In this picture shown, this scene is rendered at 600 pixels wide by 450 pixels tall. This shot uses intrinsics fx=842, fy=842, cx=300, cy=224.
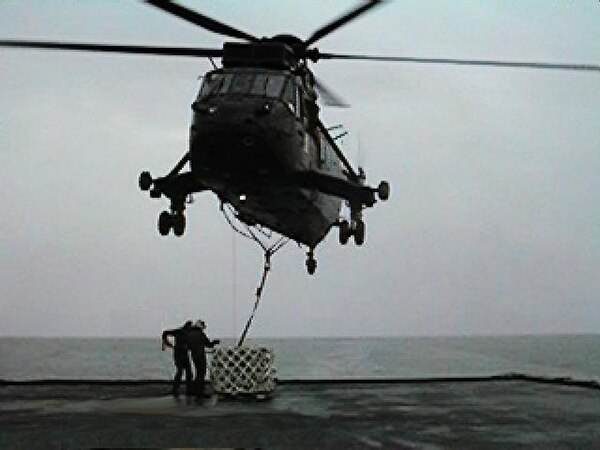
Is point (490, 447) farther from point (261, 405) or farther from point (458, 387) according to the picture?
point (458, 387)

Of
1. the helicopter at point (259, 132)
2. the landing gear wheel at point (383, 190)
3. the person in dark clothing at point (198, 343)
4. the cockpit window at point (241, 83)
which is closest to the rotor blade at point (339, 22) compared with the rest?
the helicopter at point (259, 132)

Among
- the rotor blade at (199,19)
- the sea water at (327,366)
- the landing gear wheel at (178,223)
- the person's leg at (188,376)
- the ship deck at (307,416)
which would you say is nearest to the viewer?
the ship deck at (307,416)

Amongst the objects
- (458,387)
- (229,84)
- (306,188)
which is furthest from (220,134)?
(458,387)

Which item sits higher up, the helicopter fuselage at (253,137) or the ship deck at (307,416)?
the helicopter fuselage at (253,137)

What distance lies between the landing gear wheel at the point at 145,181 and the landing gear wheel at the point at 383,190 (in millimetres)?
5689

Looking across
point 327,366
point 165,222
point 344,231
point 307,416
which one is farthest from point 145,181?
point 327,366

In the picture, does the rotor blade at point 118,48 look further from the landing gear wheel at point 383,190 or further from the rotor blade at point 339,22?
the landing gear wheel at point 383,190

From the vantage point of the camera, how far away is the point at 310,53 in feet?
62.2

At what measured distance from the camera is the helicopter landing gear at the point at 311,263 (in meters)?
24.7

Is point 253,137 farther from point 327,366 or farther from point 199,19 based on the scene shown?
point 327,366

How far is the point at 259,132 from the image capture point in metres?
16.5

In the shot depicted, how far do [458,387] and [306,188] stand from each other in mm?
7363

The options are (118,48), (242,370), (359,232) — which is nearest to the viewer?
(118,48)

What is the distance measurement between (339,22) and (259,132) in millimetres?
2611
